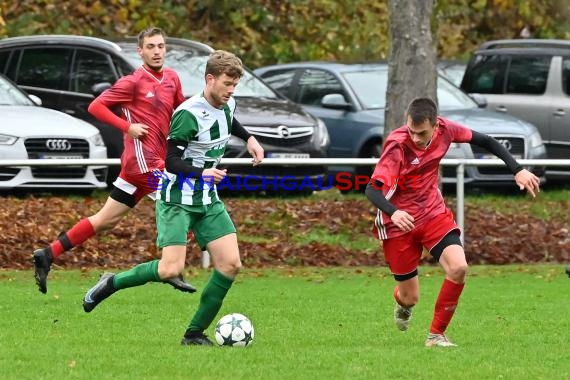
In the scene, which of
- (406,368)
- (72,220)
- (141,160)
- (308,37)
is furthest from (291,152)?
(308,37)

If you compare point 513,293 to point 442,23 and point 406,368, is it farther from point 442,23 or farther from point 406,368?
point 442,23

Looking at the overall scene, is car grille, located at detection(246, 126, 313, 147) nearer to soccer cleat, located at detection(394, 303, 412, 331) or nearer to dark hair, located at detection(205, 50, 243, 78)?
soccer cleat, located at detection(394, 303, 412, 331)

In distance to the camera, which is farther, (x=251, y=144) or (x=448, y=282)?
(x=251, y=144)

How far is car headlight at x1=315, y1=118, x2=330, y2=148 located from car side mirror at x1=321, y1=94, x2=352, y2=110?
0.81 m

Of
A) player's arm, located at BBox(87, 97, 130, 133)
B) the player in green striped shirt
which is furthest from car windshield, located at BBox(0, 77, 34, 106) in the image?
the player in green striped shirt

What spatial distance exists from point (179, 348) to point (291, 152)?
31.0 feet

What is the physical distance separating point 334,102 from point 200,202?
10.5m

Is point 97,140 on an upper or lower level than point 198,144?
lower

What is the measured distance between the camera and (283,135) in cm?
1881

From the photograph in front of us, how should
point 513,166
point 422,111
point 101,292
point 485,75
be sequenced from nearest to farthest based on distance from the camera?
point 422,111 < point 513,166 < point 101,292 < point 485,75

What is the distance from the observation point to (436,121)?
971cm

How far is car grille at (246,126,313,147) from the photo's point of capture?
18.6m

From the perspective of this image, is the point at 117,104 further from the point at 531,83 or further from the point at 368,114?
the point at 531,83

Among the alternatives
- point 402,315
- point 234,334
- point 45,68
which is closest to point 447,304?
point 402,315
